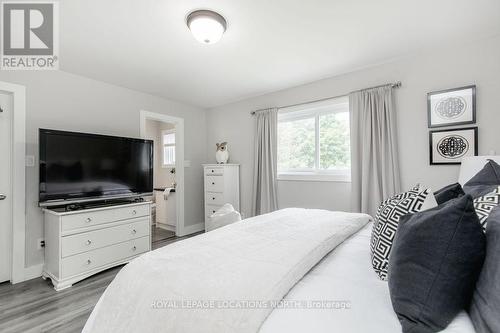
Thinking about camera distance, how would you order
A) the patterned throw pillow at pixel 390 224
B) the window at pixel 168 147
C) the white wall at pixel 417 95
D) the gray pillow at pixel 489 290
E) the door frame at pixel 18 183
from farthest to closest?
the window at pixel 168 147, the door frame at pixel 18 183, the white wall at pixel 417 95, the patterned throw pillow at pixel 390 224, the gray pillow at pixel 489 290

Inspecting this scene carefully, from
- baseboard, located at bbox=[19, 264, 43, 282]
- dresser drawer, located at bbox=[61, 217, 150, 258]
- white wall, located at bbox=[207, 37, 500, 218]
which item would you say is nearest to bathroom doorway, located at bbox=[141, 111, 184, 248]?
dresser drawer, located at bbox=[61, 217, 150, 258]

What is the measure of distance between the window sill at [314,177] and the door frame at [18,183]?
316 centimetres

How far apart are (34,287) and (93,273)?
52cm

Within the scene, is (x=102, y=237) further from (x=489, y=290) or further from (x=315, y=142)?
(x=489, y=290)

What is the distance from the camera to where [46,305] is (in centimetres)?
207

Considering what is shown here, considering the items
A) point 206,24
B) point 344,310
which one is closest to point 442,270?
point 344,310

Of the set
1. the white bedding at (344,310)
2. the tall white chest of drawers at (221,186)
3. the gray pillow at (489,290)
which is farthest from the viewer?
the tall white chest of drawers at (221,186)

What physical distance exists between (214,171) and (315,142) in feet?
5.68

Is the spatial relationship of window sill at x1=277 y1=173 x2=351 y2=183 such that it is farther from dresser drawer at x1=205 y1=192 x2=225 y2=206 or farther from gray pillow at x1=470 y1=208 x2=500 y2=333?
gray pillow at x1=470 y1=208 x2=500 y2=333

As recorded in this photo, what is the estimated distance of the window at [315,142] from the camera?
3197mm

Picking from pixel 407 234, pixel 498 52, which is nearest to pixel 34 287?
pixel 407 234

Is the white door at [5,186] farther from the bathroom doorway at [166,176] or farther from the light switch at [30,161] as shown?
the bathroom doorway at [166,176]

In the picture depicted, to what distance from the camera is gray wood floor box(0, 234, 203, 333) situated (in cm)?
179

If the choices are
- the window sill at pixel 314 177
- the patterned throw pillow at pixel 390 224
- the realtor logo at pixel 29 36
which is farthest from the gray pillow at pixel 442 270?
the realtor logo at pixel 29 36
